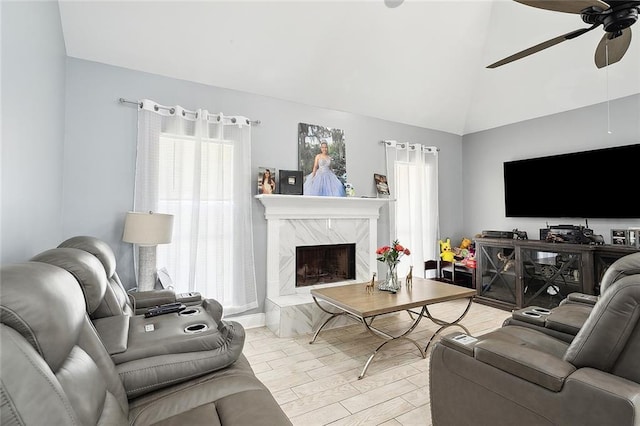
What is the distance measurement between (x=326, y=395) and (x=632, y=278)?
6.08ft

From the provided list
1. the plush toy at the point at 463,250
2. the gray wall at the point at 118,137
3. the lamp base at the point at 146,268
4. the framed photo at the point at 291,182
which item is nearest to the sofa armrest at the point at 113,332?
the lamp base at the point at 146,268

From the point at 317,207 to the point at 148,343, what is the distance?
2.70 metres

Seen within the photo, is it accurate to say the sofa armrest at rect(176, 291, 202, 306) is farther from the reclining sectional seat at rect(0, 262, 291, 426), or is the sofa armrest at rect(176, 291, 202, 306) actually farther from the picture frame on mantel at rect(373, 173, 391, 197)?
the picture frame on mantel at rect(373, 173, 391, 197)

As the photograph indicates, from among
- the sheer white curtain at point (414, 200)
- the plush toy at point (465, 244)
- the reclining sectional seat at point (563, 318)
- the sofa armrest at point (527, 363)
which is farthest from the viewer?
the plush toy at point (465, 244)

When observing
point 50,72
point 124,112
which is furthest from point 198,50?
point 50,72

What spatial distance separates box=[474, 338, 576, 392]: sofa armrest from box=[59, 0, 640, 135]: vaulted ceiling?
3274mm

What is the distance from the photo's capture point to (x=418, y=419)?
6.45 ft

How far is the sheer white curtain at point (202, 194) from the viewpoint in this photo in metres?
3.12

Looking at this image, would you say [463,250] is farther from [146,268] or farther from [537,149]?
[146,268]

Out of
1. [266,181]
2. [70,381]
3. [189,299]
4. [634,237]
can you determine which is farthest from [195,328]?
[634,237]

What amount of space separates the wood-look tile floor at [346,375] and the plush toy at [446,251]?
4.42 feet

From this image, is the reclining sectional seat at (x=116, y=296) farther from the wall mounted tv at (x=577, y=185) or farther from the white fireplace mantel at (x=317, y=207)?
the wall mounted tv at (x=577, y=185)

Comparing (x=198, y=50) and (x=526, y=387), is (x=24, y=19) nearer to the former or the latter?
(x=198, y=50)

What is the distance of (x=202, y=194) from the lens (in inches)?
133
